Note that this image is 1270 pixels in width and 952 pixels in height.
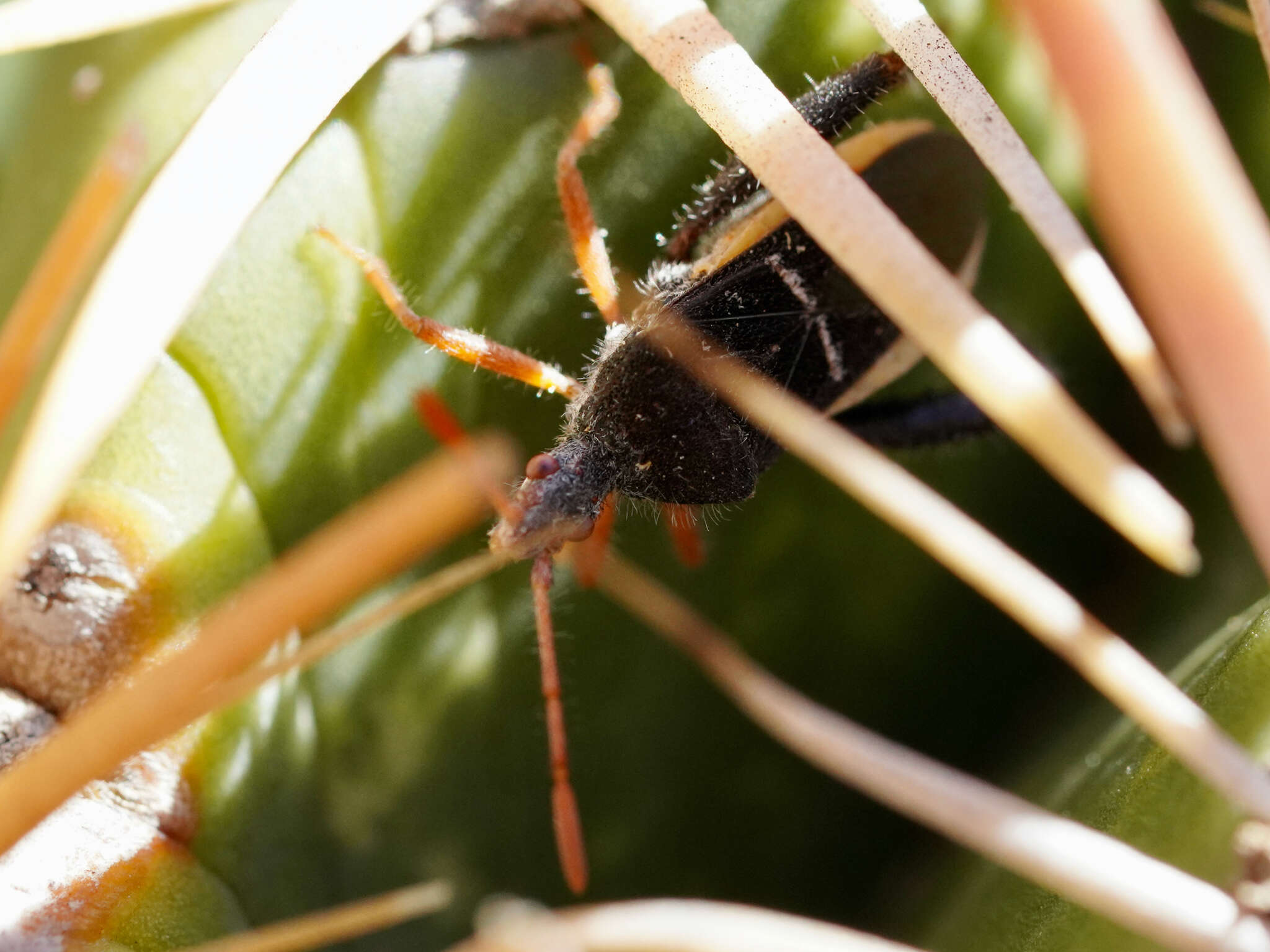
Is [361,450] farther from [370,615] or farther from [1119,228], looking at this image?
[1119,228]

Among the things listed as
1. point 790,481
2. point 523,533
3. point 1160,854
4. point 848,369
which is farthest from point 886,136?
point 1160,854

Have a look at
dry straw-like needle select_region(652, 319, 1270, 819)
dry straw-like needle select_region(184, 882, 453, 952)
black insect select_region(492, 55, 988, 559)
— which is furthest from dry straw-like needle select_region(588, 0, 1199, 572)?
black insect select_region(492, 55, 988, 559)

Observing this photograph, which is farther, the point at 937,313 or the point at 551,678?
the point at 551,678

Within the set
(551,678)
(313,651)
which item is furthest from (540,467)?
(313,651)

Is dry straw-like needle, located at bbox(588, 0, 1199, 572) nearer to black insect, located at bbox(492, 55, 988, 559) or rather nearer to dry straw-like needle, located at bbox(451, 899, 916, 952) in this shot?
dry straw-like needle, located at bbox(451, 899, 916, 952)

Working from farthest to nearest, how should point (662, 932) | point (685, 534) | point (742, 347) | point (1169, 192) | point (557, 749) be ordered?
point (742, 347) → point (685, 534) → point (557, 749) → point (662, 932) → point (1169, 192)

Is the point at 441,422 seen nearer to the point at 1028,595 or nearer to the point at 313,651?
the point at 313,651
